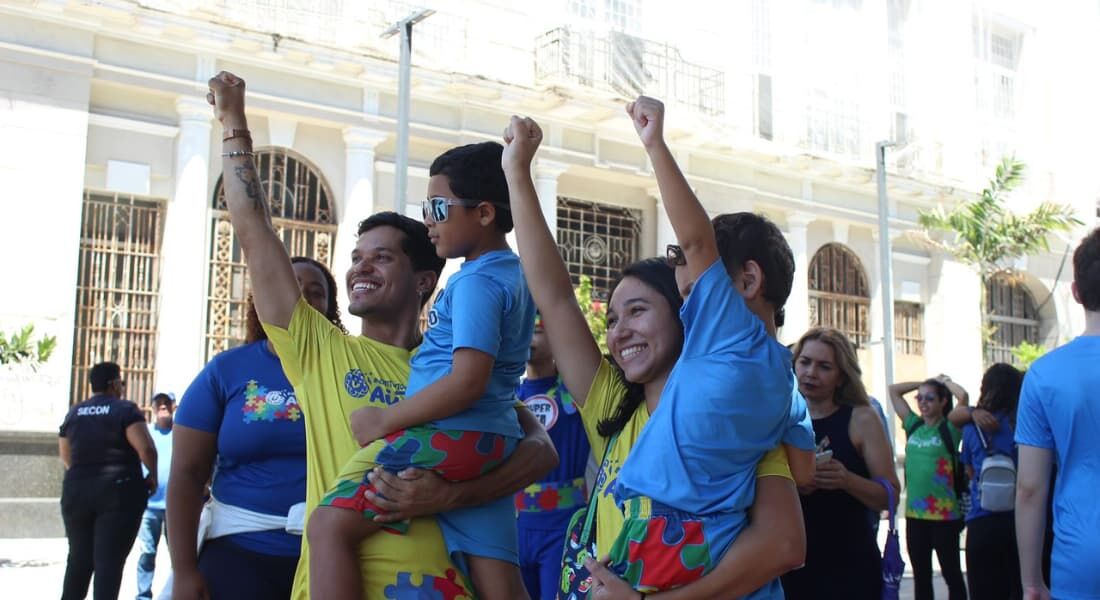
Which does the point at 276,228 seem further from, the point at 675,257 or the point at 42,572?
the point at 675,257

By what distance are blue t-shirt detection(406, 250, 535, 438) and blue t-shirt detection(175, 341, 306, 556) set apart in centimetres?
92

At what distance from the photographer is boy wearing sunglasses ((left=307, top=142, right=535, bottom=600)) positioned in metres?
2.92

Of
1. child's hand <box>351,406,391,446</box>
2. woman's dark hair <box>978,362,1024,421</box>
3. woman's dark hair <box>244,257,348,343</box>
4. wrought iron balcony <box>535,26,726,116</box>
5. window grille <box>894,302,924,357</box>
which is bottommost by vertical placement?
child's hand <box>351,406,391,446</box>

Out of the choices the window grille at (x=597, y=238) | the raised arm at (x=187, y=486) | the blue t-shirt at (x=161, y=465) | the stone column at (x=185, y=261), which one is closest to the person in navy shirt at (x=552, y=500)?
the raised arm at (x=187, y=486)

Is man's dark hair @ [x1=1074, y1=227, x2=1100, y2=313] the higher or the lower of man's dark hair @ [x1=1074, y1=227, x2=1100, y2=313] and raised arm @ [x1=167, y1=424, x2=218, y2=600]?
the higher

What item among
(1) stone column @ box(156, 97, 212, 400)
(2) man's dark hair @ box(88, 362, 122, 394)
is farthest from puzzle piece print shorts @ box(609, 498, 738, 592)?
(1) stone column @ box(156, 97, 212, 400)

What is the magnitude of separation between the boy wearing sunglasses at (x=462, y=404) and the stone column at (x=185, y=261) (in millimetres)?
13915

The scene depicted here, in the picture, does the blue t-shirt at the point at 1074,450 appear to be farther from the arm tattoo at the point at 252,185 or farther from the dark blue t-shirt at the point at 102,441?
the dark blue t-shirt at the point at 102,441

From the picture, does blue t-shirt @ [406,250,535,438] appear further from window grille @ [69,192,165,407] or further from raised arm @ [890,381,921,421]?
window grille @ [69,192,165,407]

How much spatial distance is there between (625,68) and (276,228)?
6.89m

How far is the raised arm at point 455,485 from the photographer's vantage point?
2.91 m

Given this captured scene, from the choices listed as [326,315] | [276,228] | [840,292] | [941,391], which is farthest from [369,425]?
[840,292]

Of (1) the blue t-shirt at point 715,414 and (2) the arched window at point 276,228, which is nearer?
(1) the blue t-shirt at point 715,414

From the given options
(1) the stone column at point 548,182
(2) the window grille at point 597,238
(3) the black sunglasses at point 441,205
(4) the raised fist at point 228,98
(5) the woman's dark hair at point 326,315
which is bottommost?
(5) the woman's dark hair at point 326,315
